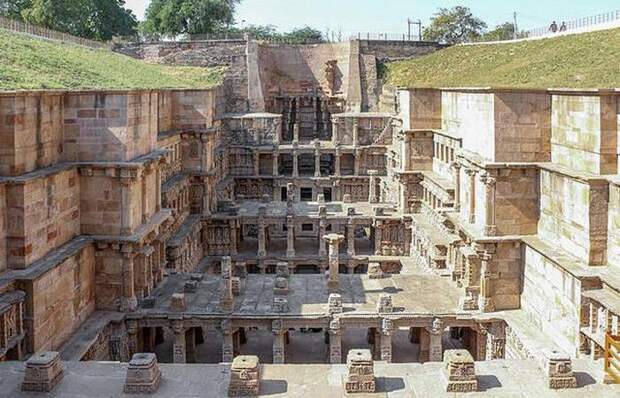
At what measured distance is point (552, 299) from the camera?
22.9m

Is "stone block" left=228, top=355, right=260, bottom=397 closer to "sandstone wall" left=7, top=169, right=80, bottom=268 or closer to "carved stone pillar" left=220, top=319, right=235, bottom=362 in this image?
"sandstone wall" left=7, top=169, right=80, bottom=268

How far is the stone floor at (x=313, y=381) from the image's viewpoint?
15883 millimetres

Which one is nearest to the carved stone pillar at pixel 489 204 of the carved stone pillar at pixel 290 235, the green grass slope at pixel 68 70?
the green grass slope at pixel 68 70

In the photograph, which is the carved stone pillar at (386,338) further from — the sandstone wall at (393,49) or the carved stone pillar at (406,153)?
the sandstone wall at (393,49)

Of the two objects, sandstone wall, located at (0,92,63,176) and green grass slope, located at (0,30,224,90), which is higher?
green grass slope, located at (0,30,224,90)

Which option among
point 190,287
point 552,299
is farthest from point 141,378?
point 190,287

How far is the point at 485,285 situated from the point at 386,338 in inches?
142

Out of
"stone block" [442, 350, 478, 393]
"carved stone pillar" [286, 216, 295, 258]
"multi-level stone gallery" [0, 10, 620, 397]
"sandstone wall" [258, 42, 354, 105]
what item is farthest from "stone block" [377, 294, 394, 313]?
"sandstone wall" [258, 42, 354, 105]

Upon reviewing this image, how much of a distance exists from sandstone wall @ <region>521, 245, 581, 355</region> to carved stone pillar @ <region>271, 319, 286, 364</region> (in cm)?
778

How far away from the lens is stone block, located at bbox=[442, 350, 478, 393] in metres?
16.0

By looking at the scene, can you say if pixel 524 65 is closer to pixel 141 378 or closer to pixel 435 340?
pixel 435 340

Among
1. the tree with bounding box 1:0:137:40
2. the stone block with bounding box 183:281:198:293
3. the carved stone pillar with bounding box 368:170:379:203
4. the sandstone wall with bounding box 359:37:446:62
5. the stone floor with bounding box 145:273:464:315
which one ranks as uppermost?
the tree with bounding box 1:0:137:40

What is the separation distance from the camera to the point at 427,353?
27.3 meters

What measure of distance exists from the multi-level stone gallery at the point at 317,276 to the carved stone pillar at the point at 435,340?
0.05 metres
